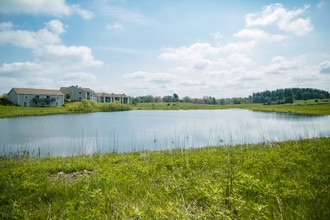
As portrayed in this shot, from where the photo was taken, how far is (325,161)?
8.20 meters

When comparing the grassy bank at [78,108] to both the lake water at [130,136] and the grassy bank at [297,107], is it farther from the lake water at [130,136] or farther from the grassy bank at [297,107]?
the lake water at [130,136]

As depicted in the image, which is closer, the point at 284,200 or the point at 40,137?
the point at 284,200

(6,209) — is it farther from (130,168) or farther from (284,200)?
(284,200)

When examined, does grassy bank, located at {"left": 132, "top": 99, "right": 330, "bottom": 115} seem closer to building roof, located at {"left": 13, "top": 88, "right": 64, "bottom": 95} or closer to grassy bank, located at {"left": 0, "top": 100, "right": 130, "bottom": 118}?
grassy bank, located at {"left": 0, "top": 100, "right": 130, "bottom": 118}

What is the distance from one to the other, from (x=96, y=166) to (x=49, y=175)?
1.86 m

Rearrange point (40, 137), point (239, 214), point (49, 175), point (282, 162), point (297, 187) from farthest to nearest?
point (40, 137)
point (49, 175)
point (282, 162)
point (297, 187)
point (239, 214)

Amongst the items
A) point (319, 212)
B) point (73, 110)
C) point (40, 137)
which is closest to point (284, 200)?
point (319, 212)

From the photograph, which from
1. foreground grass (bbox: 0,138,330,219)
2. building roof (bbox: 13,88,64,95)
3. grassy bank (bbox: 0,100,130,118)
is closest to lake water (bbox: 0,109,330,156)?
foreground grass (bbox: 0,138,330,219)

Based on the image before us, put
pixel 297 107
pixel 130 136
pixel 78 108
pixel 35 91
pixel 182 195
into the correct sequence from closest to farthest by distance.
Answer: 1. pixel 182 195
2. pixel 130 136
3. pixel 78 108
4. pixel 35 91
5. pixel 297 107

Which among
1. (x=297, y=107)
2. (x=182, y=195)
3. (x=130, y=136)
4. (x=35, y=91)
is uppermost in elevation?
(x=35, y=91)

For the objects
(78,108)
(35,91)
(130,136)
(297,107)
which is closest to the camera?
(130,136)

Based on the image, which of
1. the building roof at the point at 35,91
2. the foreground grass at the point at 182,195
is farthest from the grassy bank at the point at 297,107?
the foreground grass at the point at 182,195

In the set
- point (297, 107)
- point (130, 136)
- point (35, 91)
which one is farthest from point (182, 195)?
point (297, 107)

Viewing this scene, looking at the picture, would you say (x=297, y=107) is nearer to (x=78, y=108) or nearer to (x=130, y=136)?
(x=78, y=108)
